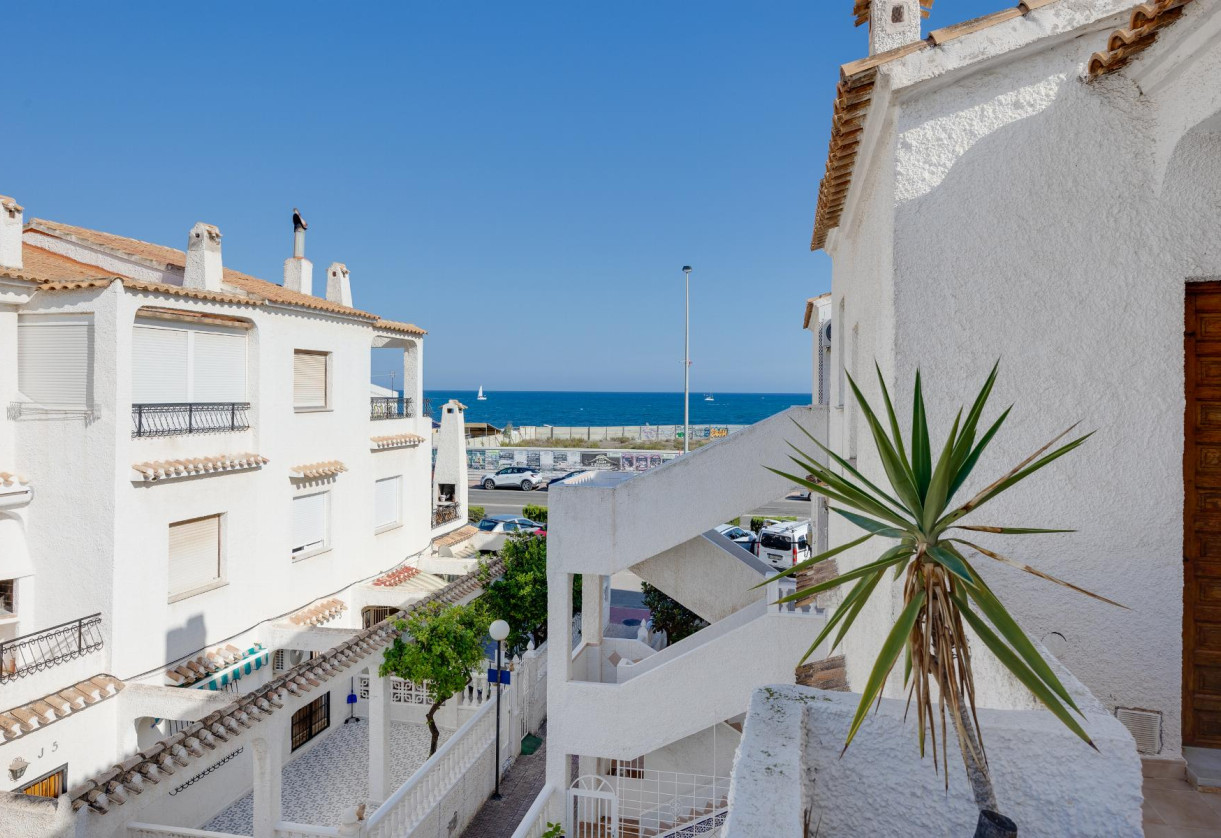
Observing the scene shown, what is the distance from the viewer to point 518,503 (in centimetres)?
4000

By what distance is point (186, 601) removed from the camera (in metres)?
12.9

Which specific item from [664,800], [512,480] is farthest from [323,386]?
[512,480]

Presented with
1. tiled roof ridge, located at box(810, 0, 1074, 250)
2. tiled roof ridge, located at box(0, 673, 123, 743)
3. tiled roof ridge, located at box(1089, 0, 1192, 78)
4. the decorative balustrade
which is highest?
tiled roof ridge, located at box(810, 0, 1074, 250)

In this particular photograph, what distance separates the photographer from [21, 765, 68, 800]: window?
1071 cm

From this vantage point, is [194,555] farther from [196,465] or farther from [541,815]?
[541,815]

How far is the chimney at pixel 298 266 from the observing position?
19781 mm

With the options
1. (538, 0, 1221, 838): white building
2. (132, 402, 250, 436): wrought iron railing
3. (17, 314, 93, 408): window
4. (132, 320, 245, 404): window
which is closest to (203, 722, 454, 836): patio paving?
(132, 402, 250, 436): wrought iron railing

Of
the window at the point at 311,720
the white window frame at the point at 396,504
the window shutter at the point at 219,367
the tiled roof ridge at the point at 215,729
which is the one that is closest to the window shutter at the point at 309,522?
the white window frame at the point at 396,504

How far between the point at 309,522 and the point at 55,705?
19.4ft

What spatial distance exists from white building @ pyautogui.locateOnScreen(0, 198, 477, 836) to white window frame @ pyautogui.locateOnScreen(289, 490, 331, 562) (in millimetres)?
46

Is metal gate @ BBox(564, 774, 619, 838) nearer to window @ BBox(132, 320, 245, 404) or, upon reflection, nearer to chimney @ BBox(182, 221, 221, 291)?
window @ BBox(132, 320, 245, 404)

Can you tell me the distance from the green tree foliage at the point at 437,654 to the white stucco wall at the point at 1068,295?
29.2ft

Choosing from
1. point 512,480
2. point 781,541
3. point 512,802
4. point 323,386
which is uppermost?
point 323,386

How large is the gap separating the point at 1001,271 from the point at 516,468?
138 ft
